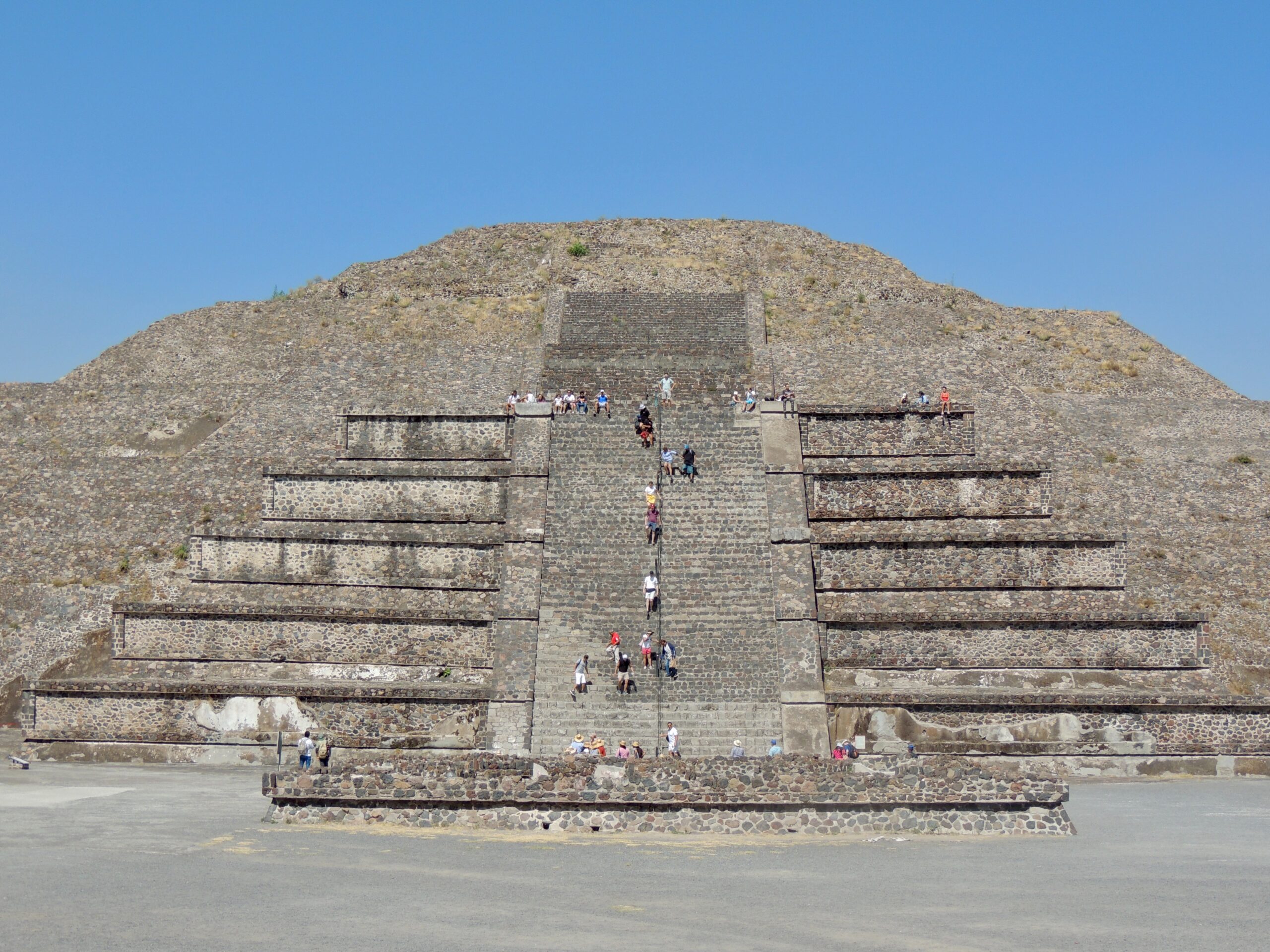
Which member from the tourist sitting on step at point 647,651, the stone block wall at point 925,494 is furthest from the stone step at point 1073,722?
the stone block wall at point 925,494

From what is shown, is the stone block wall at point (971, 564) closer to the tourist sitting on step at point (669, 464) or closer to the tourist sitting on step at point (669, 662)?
the tourist sitting on step at point (669, 464)

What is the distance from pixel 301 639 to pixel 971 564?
1098cm

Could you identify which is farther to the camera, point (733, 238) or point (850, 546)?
point (733, 238)

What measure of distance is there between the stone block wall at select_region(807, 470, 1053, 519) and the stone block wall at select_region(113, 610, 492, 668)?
6.64 m

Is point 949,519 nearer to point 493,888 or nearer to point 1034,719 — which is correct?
point 1034,719

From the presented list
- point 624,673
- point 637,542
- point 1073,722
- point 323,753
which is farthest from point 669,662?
point 1073,722

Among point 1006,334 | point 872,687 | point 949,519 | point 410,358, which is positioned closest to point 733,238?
point 1006,334

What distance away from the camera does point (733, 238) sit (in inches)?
1359

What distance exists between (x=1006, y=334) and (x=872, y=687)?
13197 mm

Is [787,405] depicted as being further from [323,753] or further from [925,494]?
[323,753]

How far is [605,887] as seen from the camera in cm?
1061

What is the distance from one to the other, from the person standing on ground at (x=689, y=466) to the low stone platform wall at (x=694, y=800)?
9.57 m

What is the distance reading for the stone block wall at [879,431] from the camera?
24531 millimetres

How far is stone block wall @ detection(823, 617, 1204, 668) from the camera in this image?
65.2 ft
